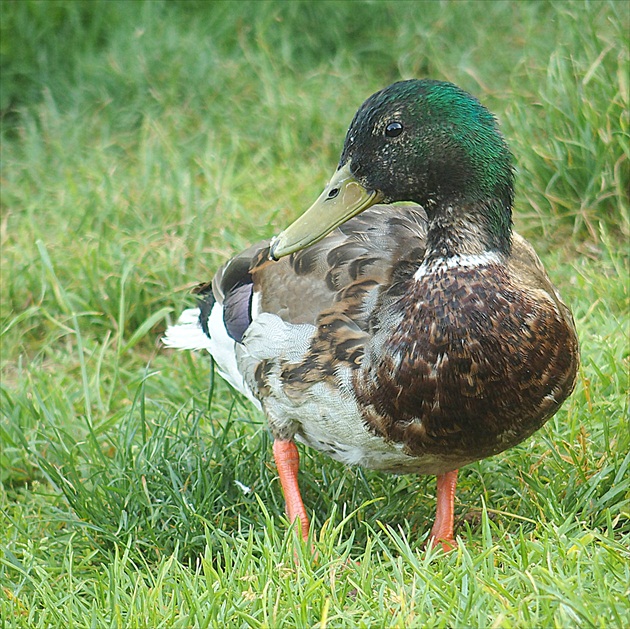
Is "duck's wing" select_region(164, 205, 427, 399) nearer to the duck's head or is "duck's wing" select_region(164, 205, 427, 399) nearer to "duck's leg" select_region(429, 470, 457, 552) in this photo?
the duck's head

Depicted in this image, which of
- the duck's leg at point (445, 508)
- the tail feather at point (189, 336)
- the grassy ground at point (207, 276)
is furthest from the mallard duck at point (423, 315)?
the tail feather at point (189, 336)

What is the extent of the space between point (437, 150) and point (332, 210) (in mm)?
358

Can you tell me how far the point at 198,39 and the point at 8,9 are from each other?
3.73 feet

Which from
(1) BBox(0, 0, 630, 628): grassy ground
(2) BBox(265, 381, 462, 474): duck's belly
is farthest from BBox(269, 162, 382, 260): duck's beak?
(1) BBox(0, 0, 630, 628): grassy ground

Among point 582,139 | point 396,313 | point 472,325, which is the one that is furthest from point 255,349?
point 582,139

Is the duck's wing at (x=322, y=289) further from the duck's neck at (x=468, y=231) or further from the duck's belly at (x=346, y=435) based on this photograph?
the duck's neck at (x=468, y=231)

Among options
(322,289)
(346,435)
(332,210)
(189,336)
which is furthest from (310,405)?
(189,336)

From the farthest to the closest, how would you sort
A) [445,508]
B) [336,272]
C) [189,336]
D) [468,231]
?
[189,336] → [445,508] → [336,272] → [468,231]

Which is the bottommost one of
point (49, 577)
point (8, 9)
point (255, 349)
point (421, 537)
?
point (421, 537)

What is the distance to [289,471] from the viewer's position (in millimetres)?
3537

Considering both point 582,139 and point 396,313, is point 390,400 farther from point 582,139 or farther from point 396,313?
point 582,139

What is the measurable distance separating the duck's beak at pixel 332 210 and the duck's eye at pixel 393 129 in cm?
17

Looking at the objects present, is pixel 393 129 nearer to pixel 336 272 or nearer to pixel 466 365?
pixel 336 272

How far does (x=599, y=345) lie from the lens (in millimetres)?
4145
